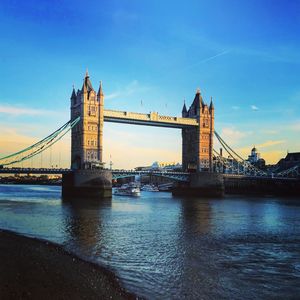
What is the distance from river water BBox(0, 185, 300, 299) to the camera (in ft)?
48.9

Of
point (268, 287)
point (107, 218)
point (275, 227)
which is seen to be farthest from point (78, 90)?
point (268, 287)

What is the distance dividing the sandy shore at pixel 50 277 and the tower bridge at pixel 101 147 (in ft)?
161

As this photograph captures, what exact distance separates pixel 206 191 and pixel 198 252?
62.7 metres

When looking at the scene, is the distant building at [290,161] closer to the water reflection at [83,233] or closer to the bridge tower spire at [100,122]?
the bridge tower spire at [100,122]

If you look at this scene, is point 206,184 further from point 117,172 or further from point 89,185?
point 89,185

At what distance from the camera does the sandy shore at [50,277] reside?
1202 cm

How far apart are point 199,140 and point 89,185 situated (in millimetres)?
33494

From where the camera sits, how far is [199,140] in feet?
304

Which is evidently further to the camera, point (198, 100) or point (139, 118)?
point (198, 100)

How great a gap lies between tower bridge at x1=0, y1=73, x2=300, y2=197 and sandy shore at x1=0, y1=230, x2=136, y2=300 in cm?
4909

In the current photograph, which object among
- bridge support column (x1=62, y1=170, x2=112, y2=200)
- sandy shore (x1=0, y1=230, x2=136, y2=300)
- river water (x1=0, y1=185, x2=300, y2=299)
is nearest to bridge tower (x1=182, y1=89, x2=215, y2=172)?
bridge support column (x1=62, y1=170, x2=112, y2=200)

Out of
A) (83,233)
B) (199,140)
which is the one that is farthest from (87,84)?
(83,233)

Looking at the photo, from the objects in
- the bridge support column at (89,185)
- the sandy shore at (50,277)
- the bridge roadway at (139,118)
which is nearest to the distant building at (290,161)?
the bridge roadway at (139,118)

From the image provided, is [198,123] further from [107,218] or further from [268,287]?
[268,287]
